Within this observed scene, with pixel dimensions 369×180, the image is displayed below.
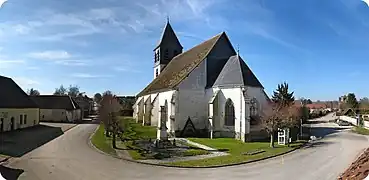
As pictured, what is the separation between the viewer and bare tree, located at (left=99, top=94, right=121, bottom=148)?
22.7 ft

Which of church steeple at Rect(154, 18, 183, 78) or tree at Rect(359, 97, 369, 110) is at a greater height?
church steeple at Rect(154, 18, 183, 78)

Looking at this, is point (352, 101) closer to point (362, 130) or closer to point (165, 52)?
point (362, 130)

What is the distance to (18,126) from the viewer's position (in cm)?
896

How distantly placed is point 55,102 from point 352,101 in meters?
5.97

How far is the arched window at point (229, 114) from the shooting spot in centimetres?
1820

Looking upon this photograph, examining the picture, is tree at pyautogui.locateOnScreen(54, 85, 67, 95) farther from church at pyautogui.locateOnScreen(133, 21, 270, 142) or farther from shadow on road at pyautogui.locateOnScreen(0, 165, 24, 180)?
church at pyautogui.locateOnScreen(133, 21, 270, 142)

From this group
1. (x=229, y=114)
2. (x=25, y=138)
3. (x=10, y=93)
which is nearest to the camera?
(x=10, y=93)

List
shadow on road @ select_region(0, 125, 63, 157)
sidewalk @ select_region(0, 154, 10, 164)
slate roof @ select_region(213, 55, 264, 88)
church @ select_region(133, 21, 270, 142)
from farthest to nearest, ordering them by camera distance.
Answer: slate roof @ select_region(213, 55, 264, 88)
church @ select_region(133, 21, 270, 142)
shadow on road @ select_region(0, 125, 63, 157)
sidewalk @ select_region(0, 154, 10, 164)

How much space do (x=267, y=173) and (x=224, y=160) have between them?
1911 millimetres

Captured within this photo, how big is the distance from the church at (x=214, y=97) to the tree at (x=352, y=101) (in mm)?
10528

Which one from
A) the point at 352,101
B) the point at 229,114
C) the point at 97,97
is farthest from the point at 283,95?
the point at 229,114

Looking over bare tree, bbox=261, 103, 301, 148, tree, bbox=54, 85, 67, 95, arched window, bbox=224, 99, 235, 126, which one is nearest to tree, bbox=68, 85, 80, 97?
tree, bbox=54, 85, 67, 95

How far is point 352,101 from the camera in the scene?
5.82 m

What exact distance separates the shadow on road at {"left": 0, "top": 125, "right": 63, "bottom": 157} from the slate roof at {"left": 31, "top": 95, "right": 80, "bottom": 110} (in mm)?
1016
